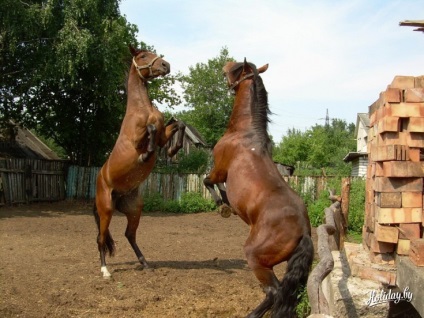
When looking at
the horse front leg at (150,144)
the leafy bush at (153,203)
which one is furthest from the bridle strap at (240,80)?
the leafy bush at (153,203)

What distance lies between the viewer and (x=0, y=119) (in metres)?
19.8

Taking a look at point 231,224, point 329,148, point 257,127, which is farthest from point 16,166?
point 329,148

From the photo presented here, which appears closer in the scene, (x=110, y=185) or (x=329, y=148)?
(x=110, y=185)

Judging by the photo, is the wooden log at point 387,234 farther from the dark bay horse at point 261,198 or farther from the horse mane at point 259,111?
the horse mane at point 259,111

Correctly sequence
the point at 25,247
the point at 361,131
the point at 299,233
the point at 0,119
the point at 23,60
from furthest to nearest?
the point at 361,131 < the point at 0,119 < the point at 23,60 < the point at 25,247 < the point at 299,233

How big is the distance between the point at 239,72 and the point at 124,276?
3.76 metres

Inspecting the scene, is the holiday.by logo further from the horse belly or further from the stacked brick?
the horse belly

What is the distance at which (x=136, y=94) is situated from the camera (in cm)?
682

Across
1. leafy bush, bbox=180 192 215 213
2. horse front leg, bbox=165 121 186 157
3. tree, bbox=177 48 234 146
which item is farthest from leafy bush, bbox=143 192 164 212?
tree, bbox=177 48 234 146

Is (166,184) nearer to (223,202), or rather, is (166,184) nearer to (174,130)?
(174,130)

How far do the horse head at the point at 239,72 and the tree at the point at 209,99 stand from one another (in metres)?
47.9

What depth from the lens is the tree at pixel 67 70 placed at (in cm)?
1642

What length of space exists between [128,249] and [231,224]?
20.3 feet

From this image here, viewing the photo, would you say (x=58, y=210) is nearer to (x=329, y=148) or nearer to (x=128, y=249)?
(x=128, y=249)
